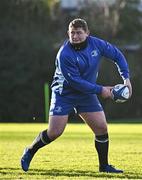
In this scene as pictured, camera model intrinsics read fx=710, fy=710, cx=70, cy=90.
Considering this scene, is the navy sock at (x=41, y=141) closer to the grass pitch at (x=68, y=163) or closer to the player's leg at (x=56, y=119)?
the player's leg at (x=56, y=119)

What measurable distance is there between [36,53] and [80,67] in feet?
91.2

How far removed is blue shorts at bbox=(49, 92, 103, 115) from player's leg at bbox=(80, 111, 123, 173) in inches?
3.1

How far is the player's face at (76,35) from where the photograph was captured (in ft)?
29.6

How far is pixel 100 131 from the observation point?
951 cm

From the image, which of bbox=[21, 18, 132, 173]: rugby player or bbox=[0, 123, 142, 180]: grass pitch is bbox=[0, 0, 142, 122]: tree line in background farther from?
bbox=[21, 18, 132, 173]: rugby player

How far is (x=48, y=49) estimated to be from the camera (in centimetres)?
3700

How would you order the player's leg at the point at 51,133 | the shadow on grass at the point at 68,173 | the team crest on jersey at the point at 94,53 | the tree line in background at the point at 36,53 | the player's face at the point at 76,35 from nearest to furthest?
the shadow on grass at the point at 68,173 → the player's face at the point at 76,35 → the team crest on jersey at the point at 94,53 → the player's leg at the point at 51,133 → the tree line in background at the point at 36,53

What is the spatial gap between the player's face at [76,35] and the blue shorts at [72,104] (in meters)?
0.78

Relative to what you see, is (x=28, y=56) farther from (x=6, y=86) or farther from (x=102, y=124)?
(x=102, y=124)

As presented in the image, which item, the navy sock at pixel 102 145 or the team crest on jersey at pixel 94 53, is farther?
the navy sock at pixel 102 145

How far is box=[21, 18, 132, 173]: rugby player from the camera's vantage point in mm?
9086

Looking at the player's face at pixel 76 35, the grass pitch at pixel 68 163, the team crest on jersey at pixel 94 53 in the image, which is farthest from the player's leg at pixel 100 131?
the player's face at pixel 76 35

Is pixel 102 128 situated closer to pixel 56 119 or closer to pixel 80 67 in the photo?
pixel 56 119

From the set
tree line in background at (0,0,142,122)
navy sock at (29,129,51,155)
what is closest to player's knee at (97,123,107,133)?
navy sock at (29,129,51,155)
